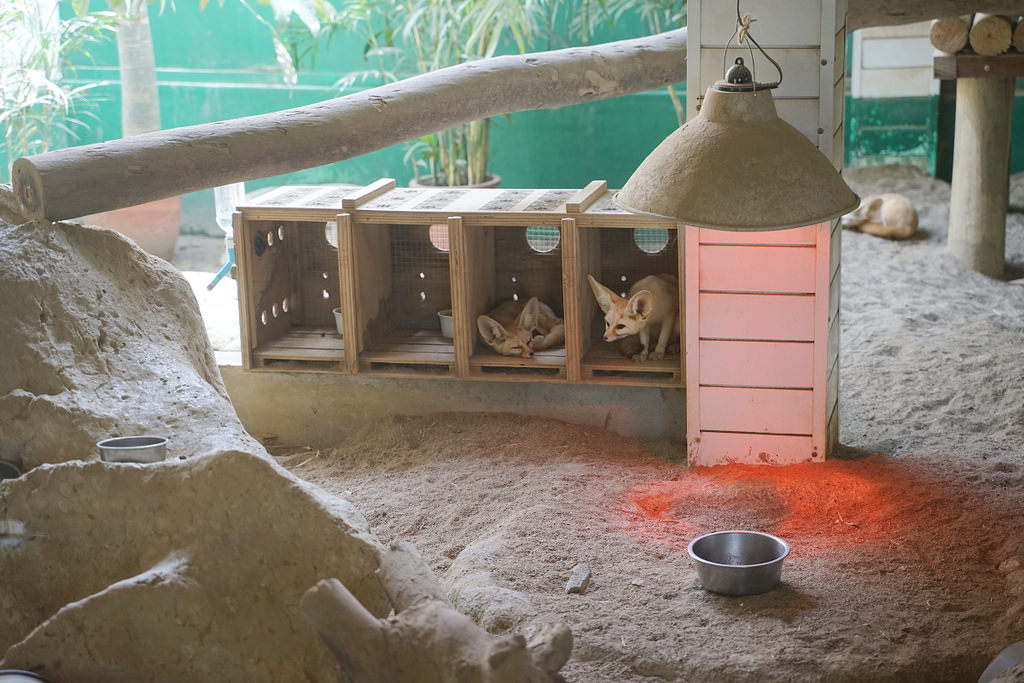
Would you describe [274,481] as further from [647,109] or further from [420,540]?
[647,109]

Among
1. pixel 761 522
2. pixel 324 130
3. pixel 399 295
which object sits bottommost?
pixel 761 522

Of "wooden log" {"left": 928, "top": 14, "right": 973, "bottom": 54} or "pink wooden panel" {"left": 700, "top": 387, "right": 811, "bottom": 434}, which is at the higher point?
"wooden log" {"left": 928, "top": 14, "right": 973, "bottom": 54}

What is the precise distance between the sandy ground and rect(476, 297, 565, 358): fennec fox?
1.22 feet

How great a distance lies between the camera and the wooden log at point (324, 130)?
13.6 feet

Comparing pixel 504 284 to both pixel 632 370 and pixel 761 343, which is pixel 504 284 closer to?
pixel 632 370

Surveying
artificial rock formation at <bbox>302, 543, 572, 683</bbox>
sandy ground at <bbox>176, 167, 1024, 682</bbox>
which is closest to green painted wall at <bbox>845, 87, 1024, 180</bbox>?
sandy ground at <bbox>176, 167, 1024, 682</bbox>

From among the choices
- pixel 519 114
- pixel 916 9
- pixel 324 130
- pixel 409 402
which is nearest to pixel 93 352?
pixel 324 130

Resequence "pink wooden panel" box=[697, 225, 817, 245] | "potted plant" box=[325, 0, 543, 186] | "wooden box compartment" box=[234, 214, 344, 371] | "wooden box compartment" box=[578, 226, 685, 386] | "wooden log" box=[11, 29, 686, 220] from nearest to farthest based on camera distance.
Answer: "wooden log" box=[11, 29, 686, 220] < "pink wooden panel" box=[697, 225, 817, 245] < "wooden box compartment" box=[578, 226, 685, 386] < "wooden box compartment" box=[234, 214, 344, 371] < "potted plant" box=[325, 0, 543, 186]

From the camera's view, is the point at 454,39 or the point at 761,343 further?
the point at 454,39

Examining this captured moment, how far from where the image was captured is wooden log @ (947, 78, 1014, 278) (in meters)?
7.56

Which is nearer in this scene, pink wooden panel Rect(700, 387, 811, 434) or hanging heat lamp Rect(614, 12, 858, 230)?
hanging heat lamp Rect(614, 12, 858, 230)

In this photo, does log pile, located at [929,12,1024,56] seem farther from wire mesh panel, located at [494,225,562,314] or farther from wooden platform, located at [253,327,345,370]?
wooden platform, located at [253,327,345,370]

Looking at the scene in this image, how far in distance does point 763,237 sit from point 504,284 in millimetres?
1539

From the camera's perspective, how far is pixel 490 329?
5207 mm
